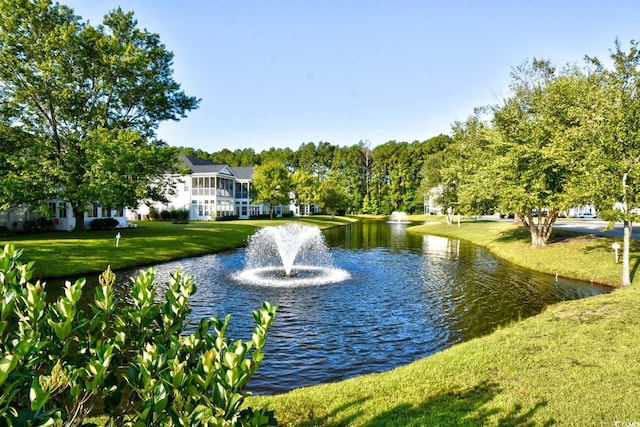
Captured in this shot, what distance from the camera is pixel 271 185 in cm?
7156

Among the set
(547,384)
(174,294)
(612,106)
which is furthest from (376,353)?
(612,106)

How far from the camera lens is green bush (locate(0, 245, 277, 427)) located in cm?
282

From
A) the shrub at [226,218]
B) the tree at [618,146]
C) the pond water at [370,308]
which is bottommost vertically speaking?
the pond water at [370,308]

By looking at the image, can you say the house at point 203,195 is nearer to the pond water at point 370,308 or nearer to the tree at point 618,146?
the pond water at point 370,308

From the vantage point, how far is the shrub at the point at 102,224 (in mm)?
41031

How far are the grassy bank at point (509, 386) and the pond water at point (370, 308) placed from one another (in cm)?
185

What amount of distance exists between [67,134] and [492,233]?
43.7m

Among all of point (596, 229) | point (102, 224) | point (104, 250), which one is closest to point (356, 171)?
point (596, 229)

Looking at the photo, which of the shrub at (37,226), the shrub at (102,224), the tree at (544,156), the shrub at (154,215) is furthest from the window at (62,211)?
the tree at (544,156)

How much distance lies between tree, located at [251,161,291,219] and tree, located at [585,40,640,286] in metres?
56.9

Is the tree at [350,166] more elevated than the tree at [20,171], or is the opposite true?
the tree at [350,166]

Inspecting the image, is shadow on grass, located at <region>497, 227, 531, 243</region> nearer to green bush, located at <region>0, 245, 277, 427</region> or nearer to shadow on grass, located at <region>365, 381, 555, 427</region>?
shadow on grass, located at <region>365, 381, 555, 427</region>

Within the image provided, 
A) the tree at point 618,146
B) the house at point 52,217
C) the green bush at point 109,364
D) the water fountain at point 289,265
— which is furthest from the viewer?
the house at point 52,217

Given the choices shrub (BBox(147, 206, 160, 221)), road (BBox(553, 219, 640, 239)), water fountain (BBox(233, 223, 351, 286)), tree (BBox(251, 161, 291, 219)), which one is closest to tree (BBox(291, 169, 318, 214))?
tree (BBox(251, 161, 291, 219))
